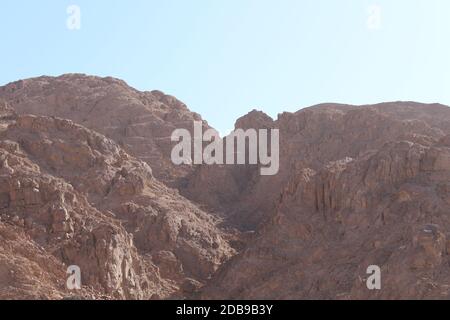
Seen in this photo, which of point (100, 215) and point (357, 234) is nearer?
point (357, 234)

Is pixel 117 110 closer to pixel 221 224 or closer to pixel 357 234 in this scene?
pixel 221 224

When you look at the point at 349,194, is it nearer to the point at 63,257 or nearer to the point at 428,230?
the point at 428,230

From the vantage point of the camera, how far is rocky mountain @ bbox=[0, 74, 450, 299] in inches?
1144

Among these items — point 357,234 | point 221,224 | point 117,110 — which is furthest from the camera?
point 117,110

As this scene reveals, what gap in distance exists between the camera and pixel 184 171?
50.4 meters

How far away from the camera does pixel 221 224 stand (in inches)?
1684

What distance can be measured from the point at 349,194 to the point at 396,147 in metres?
3.17

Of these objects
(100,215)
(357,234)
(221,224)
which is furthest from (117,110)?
(357,234)

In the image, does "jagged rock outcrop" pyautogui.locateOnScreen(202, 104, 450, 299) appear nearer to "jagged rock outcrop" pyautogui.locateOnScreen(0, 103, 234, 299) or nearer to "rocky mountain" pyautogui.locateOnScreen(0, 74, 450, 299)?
"rocky mountain" pyautogui.locateOnScreen(0, 74, 450, 299)

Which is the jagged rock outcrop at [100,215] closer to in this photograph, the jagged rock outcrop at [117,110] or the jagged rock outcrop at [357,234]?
the jagged rock outcrop at [357,234]

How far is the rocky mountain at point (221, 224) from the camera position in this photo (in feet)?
95.3
